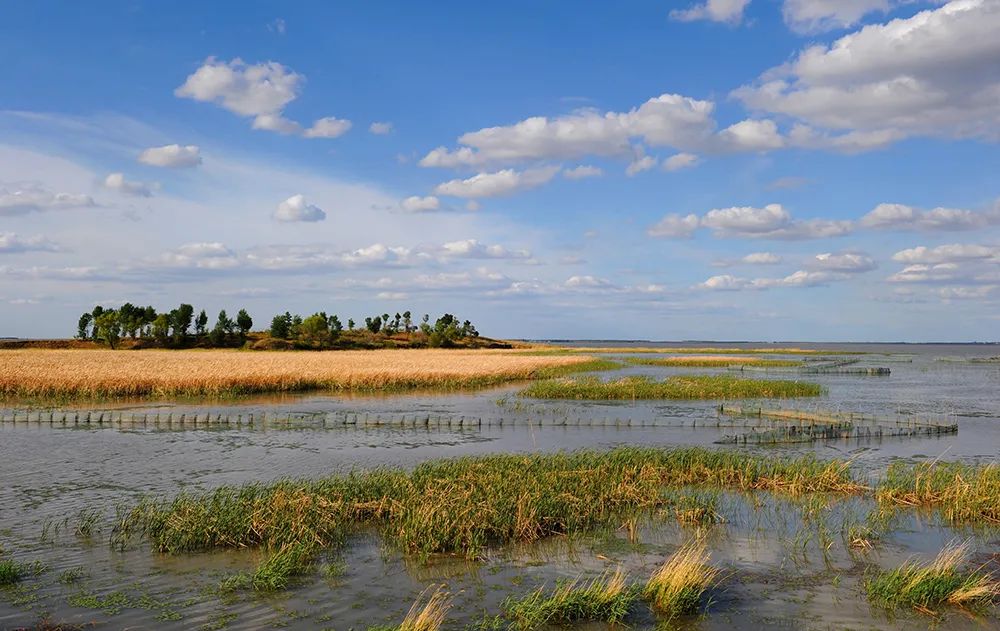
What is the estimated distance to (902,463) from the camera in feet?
75.5

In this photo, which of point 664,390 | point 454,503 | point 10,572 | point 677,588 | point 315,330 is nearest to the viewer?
point 677,588

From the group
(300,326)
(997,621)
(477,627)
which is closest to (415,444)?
(477,627)

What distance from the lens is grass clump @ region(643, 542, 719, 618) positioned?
36.2ft

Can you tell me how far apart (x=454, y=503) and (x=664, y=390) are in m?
34.9

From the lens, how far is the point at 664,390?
157 ft

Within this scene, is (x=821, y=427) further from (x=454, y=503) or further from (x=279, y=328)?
(x=279, y=328)

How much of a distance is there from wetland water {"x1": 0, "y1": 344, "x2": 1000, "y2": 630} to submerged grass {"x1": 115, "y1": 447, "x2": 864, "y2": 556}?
21.4 inches

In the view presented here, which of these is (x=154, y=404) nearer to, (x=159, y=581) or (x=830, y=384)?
(x=159, y=581)

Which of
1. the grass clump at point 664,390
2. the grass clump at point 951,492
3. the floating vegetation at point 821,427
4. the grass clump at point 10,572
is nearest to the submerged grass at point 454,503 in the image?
the grass clump at point 951,492

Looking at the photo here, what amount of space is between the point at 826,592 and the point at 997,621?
2.29m

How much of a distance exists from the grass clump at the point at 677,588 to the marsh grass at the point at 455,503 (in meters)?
3.54

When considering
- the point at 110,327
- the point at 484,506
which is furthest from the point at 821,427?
the point at 110,327

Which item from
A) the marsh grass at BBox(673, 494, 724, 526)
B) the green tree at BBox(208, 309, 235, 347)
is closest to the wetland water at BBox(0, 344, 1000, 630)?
the marsh grass at BBox(673, 494, 724, 526)

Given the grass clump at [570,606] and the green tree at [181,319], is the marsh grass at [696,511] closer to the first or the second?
the grass clump at [570,606]
